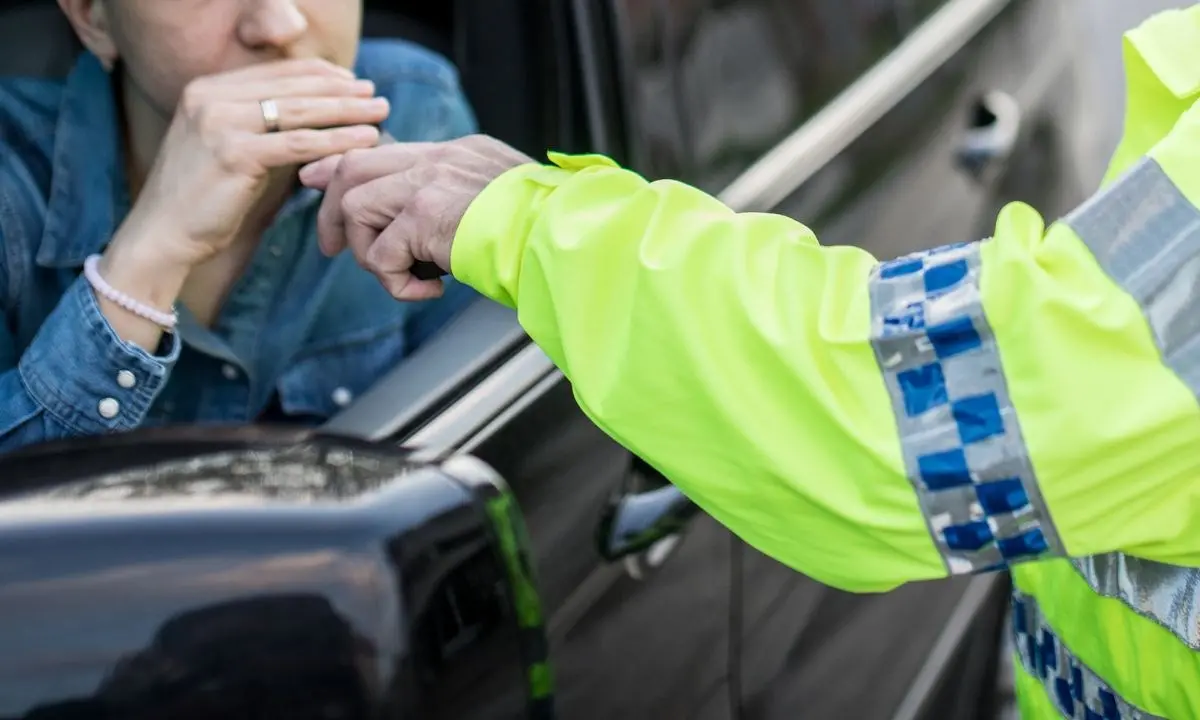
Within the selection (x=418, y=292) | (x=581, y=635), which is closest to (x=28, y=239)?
(x=418, y=292)

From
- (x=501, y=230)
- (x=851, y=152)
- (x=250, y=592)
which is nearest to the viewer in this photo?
(x=250, y=592)

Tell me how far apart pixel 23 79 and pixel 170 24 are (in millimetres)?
287

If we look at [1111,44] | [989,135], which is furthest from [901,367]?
[1111,44]

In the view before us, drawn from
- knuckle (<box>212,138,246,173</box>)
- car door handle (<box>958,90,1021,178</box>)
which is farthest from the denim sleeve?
car door handle (<box>958,90,1021,178</box>)

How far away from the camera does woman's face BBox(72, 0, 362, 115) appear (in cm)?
177

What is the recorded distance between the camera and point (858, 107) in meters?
2.55

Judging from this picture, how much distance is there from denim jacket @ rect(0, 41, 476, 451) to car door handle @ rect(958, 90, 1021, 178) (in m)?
1.24

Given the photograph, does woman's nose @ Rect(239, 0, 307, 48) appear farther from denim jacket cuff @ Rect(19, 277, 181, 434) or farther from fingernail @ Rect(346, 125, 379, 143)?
denim jacket cuff @ Rect(19, 277, 181, 434)

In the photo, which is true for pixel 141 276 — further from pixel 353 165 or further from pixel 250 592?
pixel 250 592

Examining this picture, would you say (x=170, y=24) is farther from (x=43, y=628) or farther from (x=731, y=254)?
(x=43, y=628)

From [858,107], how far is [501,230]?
54.1 inches

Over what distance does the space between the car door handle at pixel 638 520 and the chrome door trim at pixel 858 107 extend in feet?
1.55

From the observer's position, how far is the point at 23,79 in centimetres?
196

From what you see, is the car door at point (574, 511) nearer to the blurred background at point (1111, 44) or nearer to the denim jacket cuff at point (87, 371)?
the denim jacket cuff at point (87, 371)
